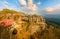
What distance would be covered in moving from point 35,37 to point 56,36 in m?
2.15

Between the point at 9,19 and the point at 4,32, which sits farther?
the point at 9,19

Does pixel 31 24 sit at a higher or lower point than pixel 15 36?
higher

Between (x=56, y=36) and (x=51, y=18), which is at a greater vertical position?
(x=51, y=18)

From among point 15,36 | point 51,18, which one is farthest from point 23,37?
point 51,18

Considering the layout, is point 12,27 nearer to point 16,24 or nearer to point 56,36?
point 16,24

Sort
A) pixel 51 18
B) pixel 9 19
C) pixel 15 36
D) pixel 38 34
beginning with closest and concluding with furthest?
pixel 15 36 → pixel 38 34 → pixel 9 19 → pixel 51 18

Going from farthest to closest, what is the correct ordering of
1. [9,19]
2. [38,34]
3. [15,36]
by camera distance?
[9,19] → [38,34] → [15,36]

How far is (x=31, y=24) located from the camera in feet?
41.1

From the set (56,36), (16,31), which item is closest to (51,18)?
(56,36)

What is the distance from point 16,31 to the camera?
1118cm

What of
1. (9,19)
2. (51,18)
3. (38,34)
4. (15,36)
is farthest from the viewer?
(51,18)

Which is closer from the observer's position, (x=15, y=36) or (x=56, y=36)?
(x=15, y=36)

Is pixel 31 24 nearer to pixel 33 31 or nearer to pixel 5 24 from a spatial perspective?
pixel 33 31

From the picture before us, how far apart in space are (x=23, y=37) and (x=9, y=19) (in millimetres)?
2880
